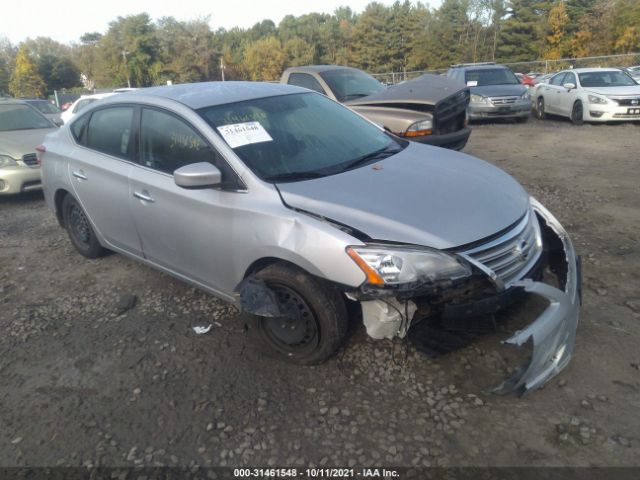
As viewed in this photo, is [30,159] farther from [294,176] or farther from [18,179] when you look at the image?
[294,176]

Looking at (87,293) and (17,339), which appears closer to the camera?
(17,339)

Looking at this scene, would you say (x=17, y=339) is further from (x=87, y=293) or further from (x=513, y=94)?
(x=513, y=94)

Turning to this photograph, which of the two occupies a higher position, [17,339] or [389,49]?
[389,49]

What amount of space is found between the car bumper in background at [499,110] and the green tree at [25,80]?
172ft

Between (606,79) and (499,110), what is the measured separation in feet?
8.33

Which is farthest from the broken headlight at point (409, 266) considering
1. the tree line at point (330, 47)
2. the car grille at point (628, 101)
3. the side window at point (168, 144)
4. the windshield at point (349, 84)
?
the tree line at point (330, 47)

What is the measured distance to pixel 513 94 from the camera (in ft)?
40.7

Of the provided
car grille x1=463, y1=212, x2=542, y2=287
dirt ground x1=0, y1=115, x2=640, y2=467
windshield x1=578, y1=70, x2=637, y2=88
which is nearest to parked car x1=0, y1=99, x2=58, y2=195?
dirt ground x1=0, y1=115, x2=640, y2=467

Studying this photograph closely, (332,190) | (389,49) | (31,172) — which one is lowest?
(31,172)

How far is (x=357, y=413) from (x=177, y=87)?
9.55 feet

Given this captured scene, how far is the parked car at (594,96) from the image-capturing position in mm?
11102

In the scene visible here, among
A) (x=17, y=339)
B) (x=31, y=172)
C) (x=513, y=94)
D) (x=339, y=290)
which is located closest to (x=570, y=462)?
(x=339, y=290)

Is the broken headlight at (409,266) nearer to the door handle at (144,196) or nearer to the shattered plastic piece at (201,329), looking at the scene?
the shattered plastic piece at (201,329)

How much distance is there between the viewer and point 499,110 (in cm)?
1236
